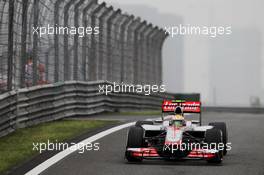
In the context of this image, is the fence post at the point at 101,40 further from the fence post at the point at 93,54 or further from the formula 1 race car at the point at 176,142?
the formula 1 race car at the point at 176,142

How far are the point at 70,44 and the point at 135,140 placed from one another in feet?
33.6

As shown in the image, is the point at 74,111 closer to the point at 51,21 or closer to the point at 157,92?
the point at 51,21

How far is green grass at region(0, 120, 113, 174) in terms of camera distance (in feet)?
37.2

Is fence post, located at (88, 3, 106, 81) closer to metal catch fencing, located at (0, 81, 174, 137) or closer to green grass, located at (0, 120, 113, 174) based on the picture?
metal catch fencing, located at (0, 81, 174, 137)

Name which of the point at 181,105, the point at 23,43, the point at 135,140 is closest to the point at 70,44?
the point at 23,43

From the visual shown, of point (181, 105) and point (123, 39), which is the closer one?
point (181, 105)

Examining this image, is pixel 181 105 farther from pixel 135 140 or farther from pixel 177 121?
pixel 135 140

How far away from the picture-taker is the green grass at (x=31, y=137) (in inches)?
447

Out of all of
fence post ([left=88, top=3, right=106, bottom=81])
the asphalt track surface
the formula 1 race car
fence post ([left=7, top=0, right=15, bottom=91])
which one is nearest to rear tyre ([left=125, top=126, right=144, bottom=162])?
the formula 1 race car

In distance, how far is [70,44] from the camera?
2114 cm

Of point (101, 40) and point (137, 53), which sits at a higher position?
point (101, 40)

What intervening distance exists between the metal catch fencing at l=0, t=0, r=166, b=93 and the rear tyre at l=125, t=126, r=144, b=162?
15.9ft

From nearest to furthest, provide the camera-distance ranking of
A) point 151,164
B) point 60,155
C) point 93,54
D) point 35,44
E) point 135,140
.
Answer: point 151,164
point 135,140
point 60,155
point 35,44
point 93,54

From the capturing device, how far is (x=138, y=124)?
12258 mm
